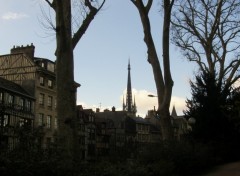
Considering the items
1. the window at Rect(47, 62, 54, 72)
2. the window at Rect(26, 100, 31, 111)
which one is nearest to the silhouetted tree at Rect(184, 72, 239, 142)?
the window at Rect(26, 100, 31, 111)

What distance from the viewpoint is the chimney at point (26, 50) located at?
194ft

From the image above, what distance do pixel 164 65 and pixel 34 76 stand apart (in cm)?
3795

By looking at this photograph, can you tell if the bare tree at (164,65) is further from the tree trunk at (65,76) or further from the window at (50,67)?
the window at (50,67)

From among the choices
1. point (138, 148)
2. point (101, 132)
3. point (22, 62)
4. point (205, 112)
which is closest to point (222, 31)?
point (205, 112)

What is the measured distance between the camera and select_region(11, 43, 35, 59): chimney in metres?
59.0

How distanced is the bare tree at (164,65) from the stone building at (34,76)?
35.4m

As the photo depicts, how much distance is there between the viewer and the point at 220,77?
102ft

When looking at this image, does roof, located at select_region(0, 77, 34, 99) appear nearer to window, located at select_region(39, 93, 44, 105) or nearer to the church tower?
window, located at select_region(39, 93, 44, 105)

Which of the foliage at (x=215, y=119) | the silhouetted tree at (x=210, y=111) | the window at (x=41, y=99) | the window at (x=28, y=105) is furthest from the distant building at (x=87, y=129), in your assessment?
the foliage at (x=215, y=119)

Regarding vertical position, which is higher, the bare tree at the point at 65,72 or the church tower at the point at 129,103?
the church tower at the point at 129,103

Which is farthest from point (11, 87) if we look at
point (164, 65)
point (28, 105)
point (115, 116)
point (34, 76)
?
point (115, 116)

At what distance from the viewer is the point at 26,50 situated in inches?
2356

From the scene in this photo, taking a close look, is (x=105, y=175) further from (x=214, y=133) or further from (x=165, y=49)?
(x=214, y=133)

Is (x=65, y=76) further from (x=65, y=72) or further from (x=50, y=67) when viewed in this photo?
(x=50, y=67)
